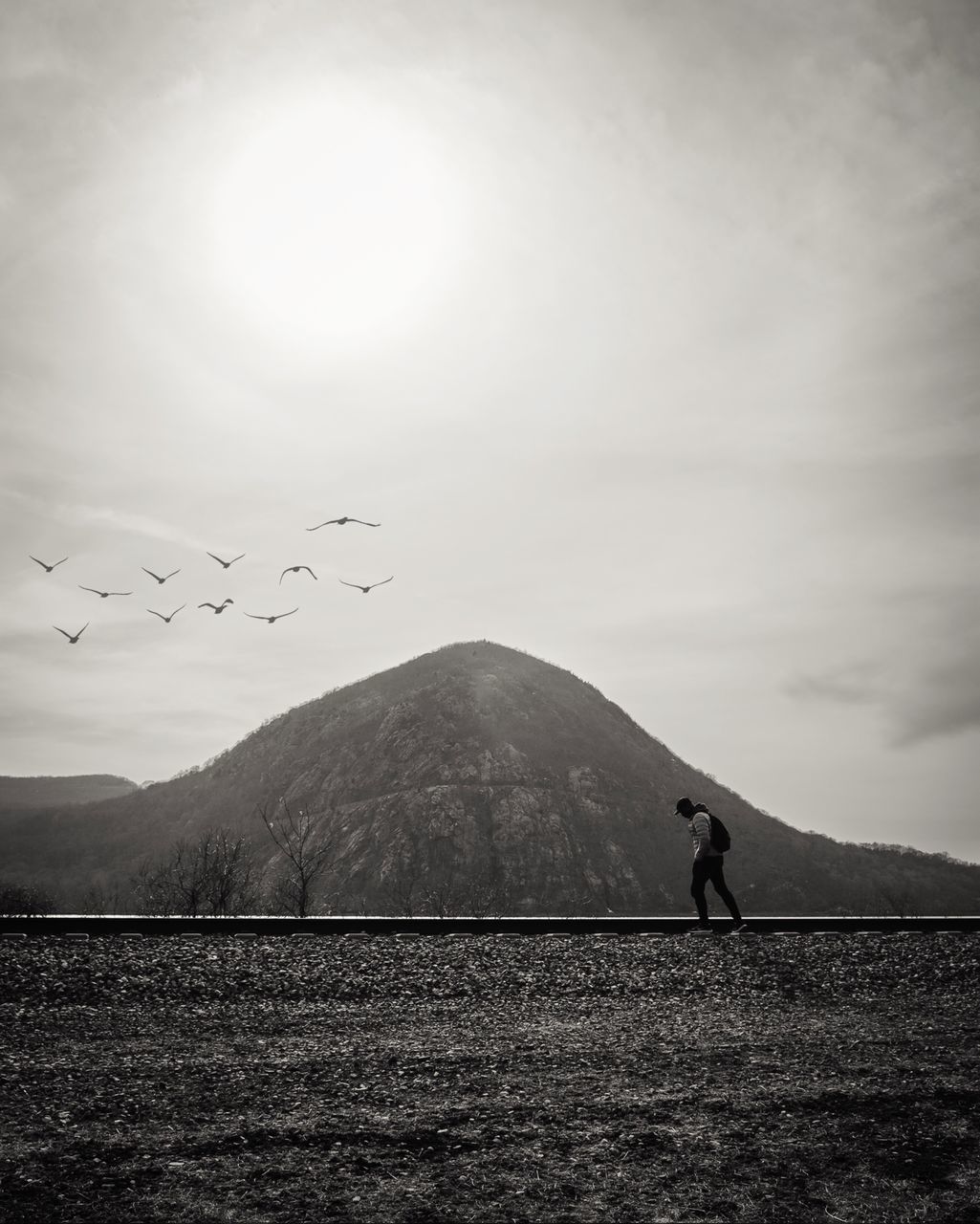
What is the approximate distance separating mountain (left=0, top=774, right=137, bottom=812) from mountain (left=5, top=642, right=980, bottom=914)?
42.1 metres

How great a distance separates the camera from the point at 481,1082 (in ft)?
18.9

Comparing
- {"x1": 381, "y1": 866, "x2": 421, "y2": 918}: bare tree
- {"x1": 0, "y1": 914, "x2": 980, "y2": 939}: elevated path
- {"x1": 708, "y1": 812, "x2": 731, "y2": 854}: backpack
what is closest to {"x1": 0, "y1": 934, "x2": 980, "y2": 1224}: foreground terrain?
{"x1": 0, "y1": 914, "x2": 980, "y2": 939}: elevated path

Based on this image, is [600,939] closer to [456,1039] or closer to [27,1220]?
[456,1039]

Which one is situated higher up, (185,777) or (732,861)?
(185,777)

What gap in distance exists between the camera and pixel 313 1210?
402 cm

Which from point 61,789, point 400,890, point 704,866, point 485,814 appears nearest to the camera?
point 704,866

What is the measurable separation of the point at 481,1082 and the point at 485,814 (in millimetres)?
82212

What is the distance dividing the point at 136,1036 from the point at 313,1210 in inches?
141

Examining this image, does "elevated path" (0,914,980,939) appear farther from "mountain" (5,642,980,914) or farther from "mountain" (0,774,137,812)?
"mountain" (0,774,137,812)

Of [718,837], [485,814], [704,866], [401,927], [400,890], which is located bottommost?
[400,890]

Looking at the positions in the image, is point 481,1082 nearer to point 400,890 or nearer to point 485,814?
point 400,890

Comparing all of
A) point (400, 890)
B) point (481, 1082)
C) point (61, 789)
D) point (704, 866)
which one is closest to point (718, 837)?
point (704, 866)

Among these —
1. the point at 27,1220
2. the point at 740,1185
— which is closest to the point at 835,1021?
the point at 740,1185

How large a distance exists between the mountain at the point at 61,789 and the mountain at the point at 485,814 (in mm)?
42060
